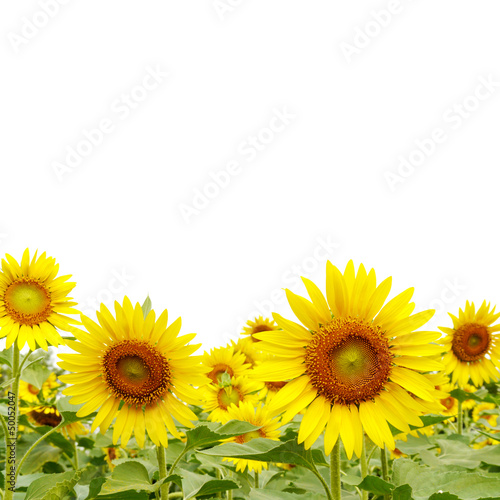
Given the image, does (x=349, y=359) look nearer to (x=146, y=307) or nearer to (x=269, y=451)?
(x=269, y=451)

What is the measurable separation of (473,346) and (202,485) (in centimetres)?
295

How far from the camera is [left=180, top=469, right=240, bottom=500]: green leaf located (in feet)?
6.52

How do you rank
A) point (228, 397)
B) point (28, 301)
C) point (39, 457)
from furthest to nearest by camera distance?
1. point (39, 457)
2. point (228, 397)
3. point (28, 301)

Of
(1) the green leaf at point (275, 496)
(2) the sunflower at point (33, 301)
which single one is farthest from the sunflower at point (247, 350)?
(1) the green leaf at point (275, 496)

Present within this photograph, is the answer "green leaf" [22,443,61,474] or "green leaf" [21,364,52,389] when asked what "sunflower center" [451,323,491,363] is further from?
"green leaf" [21,364,52,389]

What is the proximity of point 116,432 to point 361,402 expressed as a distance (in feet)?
3.26

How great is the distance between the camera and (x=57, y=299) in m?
3.07

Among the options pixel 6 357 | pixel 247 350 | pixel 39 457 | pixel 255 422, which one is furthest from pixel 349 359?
pixel 39 457

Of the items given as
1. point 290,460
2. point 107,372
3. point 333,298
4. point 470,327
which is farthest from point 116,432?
point 470,327

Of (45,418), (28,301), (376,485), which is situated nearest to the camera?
(376,485)

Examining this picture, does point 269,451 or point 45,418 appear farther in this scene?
point 45,418

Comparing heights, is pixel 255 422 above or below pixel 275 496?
above

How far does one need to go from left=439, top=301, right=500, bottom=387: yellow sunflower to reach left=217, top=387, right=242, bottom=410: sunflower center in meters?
1.91

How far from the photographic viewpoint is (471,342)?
4230 mm
